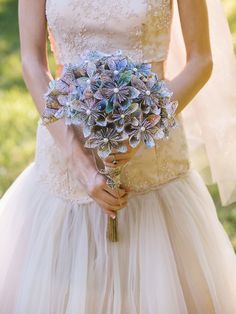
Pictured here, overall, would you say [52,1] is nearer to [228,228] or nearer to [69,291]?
[69,291]

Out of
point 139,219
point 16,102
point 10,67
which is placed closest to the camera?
point 139,219

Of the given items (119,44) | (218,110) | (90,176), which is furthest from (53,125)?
(218,110)

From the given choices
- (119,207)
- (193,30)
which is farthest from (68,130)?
(193,30)

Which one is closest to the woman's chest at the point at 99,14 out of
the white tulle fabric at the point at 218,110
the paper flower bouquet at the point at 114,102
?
the paper flower bouquet at the point at 114,102

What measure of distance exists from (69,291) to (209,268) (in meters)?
0.45

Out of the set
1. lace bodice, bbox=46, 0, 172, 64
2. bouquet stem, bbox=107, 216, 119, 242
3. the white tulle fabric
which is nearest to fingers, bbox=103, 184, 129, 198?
bouquet stem, bbox=107, 216, 119, 242

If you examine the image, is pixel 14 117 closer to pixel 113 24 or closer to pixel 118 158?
pixel 113 24

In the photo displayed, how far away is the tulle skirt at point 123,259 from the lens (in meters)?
2.70

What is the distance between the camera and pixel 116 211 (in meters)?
2.62

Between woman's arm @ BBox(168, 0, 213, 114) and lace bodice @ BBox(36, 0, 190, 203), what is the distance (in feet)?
0.22

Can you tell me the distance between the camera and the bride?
2627 mm

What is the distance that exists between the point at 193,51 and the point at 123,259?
66 cm

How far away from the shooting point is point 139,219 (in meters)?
2.77

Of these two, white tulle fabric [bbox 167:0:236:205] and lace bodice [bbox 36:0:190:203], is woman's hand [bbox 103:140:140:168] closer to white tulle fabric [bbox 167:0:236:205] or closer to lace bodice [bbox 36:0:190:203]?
lace bodice [bbox 36:0:190:203]
